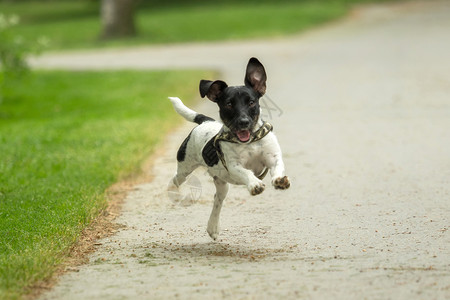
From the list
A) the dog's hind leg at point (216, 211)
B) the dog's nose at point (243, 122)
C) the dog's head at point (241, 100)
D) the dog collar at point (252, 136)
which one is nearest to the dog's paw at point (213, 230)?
the dog's hind leg at point (216, 211)

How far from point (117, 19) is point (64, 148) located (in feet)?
64.2

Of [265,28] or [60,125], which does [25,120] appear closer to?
[60,125]

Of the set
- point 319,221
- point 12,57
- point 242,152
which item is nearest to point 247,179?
point 242,152

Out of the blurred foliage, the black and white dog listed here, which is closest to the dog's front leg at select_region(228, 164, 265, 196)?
the black and white dog

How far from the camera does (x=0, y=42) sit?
19203mm

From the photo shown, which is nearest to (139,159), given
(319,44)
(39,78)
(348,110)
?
(348,110)

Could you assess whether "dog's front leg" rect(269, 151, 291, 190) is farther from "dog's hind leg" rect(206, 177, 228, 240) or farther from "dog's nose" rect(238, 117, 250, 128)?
"dog's hind leg" rect(206, 177, 228, 240)

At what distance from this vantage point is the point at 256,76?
21.5ft

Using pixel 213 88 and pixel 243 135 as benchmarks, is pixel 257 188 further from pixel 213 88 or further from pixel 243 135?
pixel 213 88

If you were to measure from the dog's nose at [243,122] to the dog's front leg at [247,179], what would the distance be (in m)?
0.32

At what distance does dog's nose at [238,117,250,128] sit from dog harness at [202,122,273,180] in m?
0.17

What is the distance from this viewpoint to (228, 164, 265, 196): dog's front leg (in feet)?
20.0

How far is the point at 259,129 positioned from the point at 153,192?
2.88 meters

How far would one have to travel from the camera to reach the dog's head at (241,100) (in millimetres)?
6336
